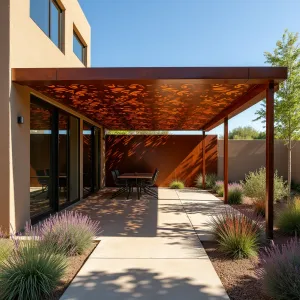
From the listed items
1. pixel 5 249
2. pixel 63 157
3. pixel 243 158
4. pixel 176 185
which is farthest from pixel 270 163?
pixel 243 158

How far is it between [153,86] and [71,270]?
319cm

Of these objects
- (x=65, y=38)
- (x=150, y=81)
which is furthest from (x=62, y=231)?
(x=65, y=38)

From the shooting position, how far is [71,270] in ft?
11.2

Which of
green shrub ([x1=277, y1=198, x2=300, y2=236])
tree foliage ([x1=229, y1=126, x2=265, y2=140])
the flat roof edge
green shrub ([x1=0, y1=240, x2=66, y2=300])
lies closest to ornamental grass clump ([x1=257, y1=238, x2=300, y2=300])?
green shrub ([x1=0, y1=240, x2=66, y2=300])

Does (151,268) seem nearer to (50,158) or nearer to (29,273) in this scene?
(29,273)

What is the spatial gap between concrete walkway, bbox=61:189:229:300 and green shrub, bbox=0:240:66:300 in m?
0.22

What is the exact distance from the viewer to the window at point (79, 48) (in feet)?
31.1

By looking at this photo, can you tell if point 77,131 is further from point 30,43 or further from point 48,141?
point 30,43

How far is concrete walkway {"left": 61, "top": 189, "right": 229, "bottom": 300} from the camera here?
9.37 feet

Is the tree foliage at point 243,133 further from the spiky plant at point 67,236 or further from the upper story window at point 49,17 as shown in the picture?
the spiky plant at point 67,236

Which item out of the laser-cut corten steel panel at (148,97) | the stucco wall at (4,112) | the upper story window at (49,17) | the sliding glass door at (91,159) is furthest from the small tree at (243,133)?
the stucco wall at (4,112)

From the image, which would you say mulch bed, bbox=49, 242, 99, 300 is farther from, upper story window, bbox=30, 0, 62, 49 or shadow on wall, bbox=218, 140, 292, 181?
shadow on wall, bbox=218, 140, 292, 181

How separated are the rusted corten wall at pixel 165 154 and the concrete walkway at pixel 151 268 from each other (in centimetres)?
704

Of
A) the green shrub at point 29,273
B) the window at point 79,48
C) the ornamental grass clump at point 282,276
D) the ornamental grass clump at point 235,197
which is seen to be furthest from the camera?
the window at point 79,48
